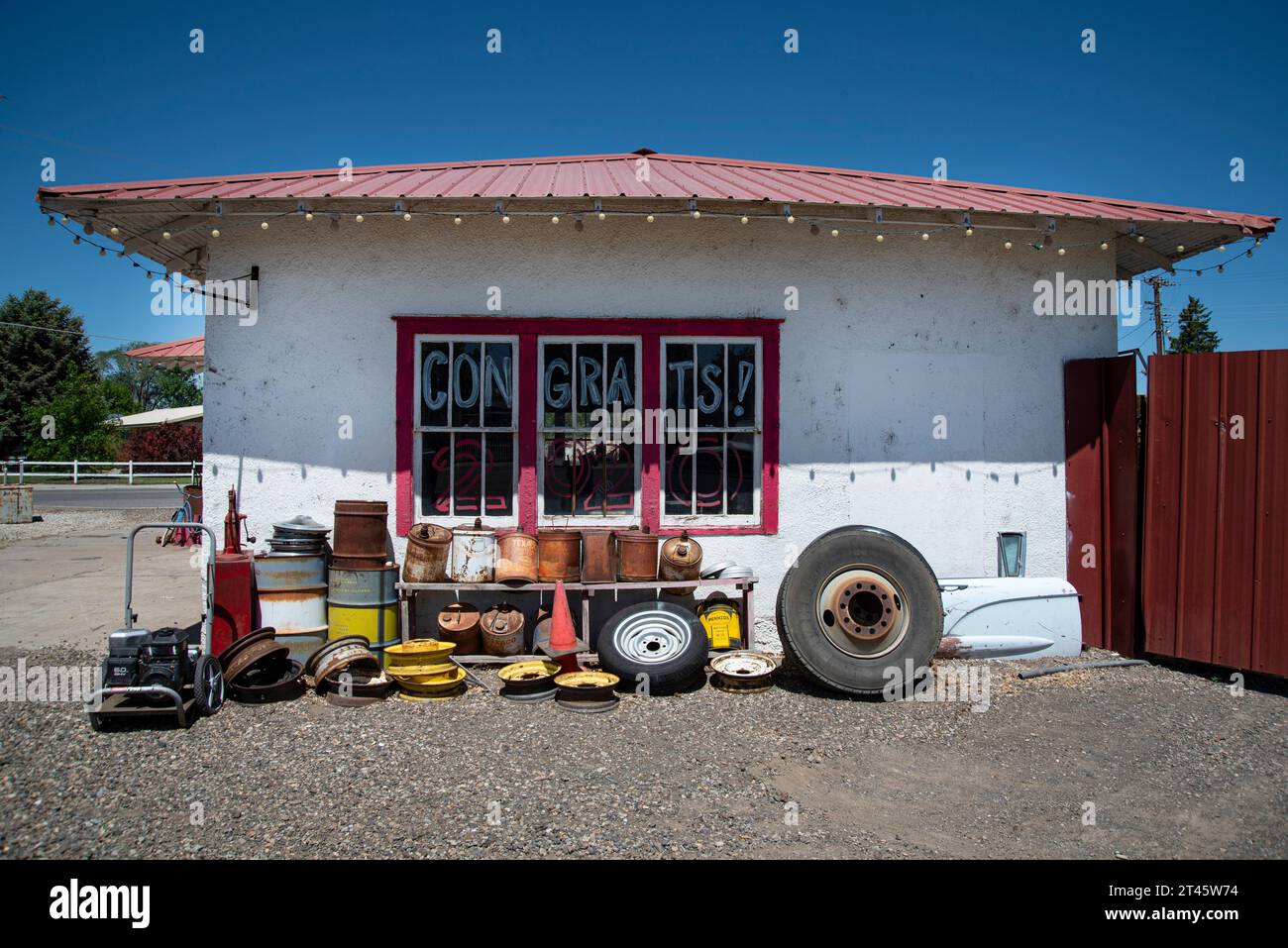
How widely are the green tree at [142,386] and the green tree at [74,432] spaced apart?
23.1 ft

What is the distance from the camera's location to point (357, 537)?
6.19m

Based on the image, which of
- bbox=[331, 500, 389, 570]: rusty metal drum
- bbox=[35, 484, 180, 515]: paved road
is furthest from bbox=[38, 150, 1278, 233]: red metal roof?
bbox=[35, 484, 180, 515]: paved road

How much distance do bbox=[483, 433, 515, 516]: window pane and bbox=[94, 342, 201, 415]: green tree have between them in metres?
41.0

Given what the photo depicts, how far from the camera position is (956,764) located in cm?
455

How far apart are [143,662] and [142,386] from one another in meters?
88.1

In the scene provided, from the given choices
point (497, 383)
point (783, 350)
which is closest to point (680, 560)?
point (783, 350)

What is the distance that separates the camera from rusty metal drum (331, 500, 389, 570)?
20.3 ft

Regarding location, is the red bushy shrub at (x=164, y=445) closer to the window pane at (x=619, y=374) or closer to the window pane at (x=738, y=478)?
the window pane at (x=619, y=374)

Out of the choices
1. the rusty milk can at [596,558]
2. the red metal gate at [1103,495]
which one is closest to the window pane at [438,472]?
the rusty milk can at [596,558]

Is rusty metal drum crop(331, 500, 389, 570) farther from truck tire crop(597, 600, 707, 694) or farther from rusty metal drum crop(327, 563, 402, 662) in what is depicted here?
truck tire crop(597, 600, 707, 694)

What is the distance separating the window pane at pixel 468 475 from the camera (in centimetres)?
692
